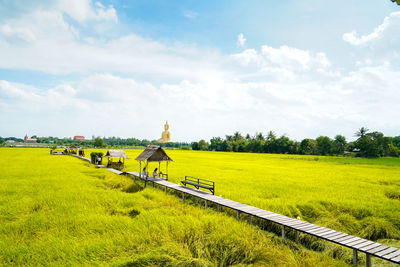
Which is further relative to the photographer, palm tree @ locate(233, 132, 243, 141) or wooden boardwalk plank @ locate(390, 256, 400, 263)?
palm tree @ locate(233, 132, 243, 141)

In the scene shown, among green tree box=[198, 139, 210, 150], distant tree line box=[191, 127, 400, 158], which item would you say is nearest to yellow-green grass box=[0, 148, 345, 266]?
distant tree line box=[191, 127, 400, 158]

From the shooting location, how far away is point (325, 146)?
72.8 meters

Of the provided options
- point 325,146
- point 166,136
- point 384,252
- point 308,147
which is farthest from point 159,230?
point 166,136

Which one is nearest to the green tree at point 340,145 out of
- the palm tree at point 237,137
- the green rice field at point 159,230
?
the palm tree at point 237,137

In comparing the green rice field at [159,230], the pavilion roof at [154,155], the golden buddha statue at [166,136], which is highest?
the golden buddha statue at [166,136]

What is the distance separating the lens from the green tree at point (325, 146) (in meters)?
72.4

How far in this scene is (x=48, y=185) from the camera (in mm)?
13648

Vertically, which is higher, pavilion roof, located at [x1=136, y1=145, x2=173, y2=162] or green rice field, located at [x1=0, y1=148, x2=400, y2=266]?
pavilion roof, located at [x1=136, y1=145, x2=173, y2=162]

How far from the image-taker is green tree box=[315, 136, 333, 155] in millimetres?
72438

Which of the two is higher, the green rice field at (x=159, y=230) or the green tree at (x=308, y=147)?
the green tree at (x=308, y=147)

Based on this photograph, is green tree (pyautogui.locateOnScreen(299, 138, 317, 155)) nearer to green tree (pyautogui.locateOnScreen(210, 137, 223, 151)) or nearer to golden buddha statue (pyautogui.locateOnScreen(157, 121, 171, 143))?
green tree (pyautogui.locateOnScreen(210, 137, 223, 151))

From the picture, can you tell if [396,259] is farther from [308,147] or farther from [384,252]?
[308,147]

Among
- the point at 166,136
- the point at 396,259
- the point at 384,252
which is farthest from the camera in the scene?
the point at 166,136

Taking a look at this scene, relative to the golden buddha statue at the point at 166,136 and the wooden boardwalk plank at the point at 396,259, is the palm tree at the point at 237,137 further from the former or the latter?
the wooden boardwalk plank at the point at 396,259
